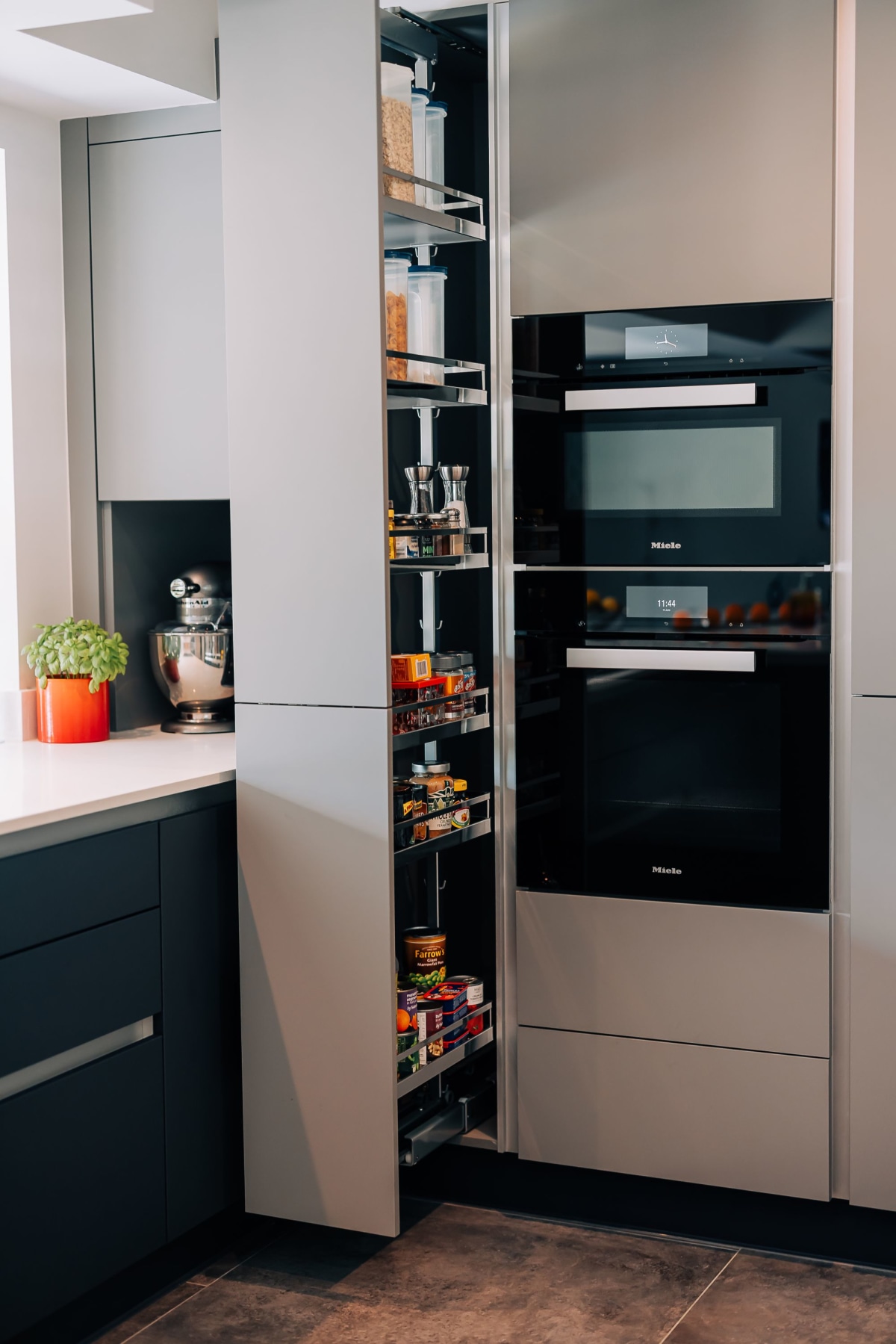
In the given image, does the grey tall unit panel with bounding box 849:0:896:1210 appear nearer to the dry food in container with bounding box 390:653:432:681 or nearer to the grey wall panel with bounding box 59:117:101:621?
the dry food in container with bounding box 390:653:432:681

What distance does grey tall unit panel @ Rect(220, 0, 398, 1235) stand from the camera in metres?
2.34

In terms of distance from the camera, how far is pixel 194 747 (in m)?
2.89

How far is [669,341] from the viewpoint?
8.50 ft

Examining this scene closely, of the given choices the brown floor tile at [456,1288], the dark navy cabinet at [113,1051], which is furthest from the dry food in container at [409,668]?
the brown floor tile at [456,1288]

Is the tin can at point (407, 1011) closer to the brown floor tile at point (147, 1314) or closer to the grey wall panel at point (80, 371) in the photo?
the brown floor tile at point (147, 1314)

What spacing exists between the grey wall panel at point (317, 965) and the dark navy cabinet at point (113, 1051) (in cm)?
7

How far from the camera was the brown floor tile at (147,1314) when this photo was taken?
2352mm

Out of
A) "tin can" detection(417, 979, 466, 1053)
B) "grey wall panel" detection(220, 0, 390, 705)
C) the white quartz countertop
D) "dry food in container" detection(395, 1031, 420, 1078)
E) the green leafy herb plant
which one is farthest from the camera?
the green leafy herb plant

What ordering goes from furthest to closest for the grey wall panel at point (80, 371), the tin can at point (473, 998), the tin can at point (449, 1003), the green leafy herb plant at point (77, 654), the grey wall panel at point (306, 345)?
the grey wall panel at point (80, 371) → the green leafy herb plant at point (77, 654) → the tin can at point (473, 998) → the tin can at point (449, 1003) → the grey wall panel at point (306, 345)

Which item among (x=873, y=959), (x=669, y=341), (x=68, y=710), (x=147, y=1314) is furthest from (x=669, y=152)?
(x=147, y=1314)

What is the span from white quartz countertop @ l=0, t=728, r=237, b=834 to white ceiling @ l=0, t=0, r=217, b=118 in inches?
51.5

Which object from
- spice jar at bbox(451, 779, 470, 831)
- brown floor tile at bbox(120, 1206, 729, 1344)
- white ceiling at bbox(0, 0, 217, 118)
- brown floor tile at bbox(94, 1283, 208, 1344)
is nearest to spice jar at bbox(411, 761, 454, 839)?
spice jar at bbox(451, 779, 470, 831)

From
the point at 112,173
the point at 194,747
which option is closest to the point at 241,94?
Result: the point at 112,173

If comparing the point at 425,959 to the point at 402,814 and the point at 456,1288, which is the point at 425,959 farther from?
the point at 456,1288
